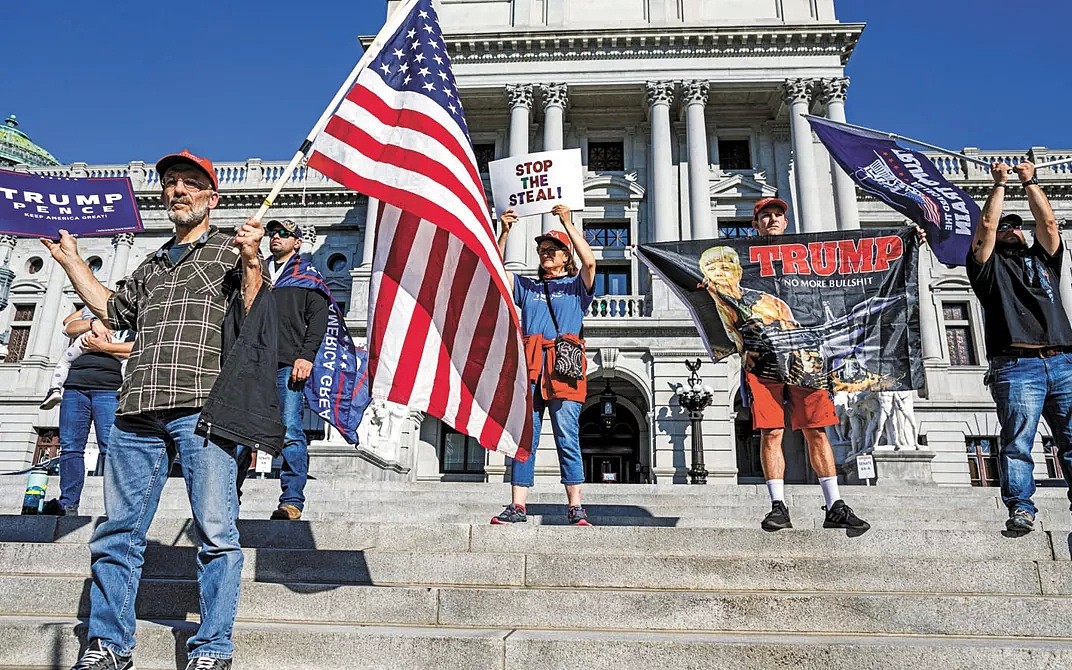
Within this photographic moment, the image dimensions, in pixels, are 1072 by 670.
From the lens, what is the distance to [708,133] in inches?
1113

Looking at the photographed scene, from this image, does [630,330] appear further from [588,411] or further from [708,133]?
[708,133]

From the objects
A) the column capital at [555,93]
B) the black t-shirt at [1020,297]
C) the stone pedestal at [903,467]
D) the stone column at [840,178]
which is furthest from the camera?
the column capital at [555,93]

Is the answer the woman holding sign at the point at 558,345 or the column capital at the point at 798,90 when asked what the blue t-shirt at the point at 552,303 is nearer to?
the woman holding sign at the point at 558,345

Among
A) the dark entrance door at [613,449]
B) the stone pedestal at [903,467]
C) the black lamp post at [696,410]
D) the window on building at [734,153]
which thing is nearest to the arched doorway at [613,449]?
the dark entrance door at [613,449]

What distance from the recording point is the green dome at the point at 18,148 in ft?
122

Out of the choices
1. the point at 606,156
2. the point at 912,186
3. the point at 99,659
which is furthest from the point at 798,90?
the point at 99,659

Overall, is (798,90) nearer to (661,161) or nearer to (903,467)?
(661,161)

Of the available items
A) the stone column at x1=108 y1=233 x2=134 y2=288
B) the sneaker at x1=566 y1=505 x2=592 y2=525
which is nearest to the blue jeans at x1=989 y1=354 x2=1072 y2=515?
the sneaker at x1=566 y1=505 x2=592 y2=525

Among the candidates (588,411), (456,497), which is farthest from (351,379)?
(588,411)

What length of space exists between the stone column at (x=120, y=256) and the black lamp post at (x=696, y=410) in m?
23.6

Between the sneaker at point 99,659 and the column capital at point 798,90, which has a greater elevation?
the column capital at point 798,90

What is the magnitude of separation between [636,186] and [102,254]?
22.6 metres

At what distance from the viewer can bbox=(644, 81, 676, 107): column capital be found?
86.4ft

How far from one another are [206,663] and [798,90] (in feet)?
88.9
